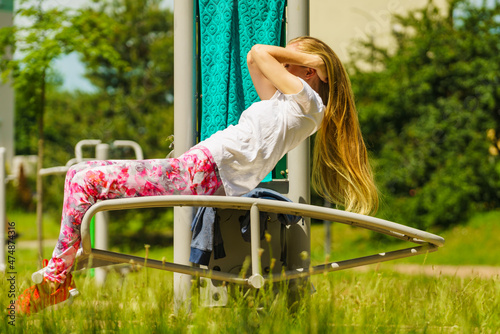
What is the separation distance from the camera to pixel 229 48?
9.98 feet

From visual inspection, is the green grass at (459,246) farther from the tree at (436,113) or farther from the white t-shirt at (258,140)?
the white t-shirt at (258,140)

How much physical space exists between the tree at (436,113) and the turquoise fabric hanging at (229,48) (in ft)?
16.6

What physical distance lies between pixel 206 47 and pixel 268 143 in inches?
29.6

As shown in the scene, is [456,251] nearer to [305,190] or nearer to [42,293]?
[305,190]

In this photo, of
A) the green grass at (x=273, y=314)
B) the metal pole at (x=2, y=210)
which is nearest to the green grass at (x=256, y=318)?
the green grass at (x=273, y=314)

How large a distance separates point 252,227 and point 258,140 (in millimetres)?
344

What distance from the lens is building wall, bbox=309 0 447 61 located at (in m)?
8.88

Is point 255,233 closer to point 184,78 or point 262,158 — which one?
point 262,158

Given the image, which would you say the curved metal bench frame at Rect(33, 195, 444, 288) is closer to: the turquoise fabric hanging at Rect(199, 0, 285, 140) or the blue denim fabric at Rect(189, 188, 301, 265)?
the blue denim fabric at Rect(189, 188, 301, 265)

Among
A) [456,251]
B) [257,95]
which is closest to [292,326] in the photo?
[257,95]

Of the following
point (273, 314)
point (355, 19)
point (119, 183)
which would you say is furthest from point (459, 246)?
point (119, 183)

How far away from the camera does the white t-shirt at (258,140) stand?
2.53 m

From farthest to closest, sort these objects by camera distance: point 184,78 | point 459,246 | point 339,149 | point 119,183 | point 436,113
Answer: point 436,113, point 459,246, point 184,78, point 339,149, point 119,183

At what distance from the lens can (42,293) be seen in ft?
7.68
